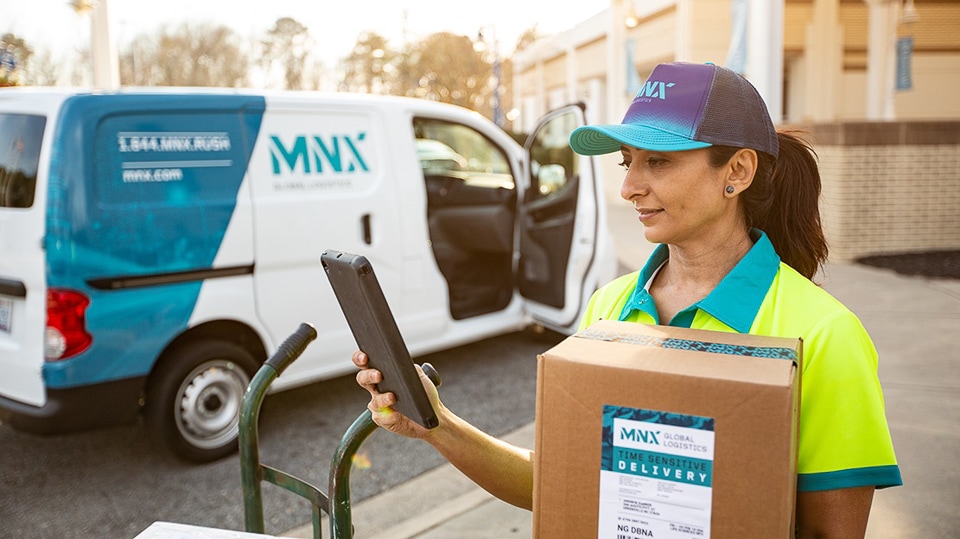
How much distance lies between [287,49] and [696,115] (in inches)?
1352

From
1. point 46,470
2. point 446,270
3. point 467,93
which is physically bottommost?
point 46,470

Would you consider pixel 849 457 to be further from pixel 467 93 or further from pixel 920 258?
pixel 467 93

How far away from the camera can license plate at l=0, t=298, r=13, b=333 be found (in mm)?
3889

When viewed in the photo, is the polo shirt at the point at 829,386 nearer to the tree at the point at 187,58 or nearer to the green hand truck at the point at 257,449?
the green hand truck at the point at 257,449

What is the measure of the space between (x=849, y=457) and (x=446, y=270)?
4579 millimetres

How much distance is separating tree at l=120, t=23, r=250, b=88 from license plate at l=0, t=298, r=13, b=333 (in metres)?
30.1

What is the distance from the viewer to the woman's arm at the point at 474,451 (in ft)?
5.41

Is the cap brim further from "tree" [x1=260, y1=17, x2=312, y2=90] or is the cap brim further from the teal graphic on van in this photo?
"tree" [x1=260, y1=17, x2=312, y2=90]

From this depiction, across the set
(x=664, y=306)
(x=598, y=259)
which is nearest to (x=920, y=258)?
(x=598, y=259)

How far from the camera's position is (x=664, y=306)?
5.50ft

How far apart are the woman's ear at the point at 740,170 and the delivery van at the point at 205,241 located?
126 inches

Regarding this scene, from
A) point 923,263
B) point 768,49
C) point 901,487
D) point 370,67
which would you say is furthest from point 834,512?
point 370,67

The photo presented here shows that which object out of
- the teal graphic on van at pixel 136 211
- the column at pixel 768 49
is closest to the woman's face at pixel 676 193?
the teal graphic on van at pixel 136 211

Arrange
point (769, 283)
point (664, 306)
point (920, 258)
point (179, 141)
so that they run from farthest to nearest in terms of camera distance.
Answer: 1. point (920, 258)
2. point (179, 141)
3. point (664, 306)
4. point (769, 283)
